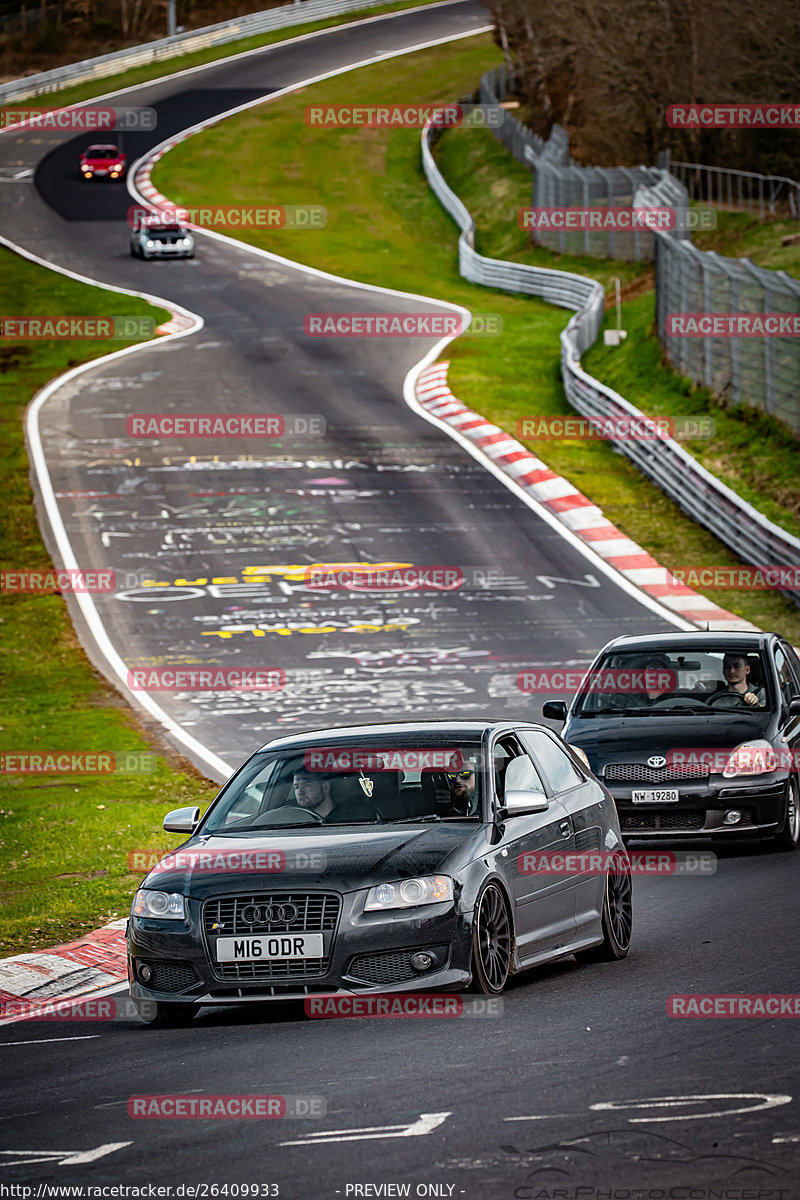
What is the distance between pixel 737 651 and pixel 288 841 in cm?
696

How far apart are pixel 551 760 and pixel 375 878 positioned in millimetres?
2122

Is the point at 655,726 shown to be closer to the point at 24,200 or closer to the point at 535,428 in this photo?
the point at 535,428

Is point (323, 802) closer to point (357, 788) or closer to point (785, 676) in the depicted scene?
point (357, 788)

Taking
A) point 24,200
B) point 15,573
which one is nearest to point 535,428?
point 15,573

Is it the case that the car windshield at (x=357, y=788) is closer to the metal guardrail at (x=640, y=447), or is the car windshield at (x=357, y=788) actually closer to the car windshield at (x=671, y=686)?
the car windshield at (x=671, y=686)

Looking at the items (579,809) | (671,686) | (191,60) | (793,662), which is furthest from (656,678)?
(191,60)

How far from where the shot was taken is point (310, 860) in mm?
8992

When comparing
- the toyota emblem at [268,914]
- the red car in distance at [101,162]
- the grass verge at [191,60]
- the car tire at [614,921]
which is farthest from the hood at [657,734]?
the grass verge at [191,60]

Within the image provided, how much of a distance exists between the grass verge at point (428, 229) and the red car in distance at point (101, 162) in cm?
174

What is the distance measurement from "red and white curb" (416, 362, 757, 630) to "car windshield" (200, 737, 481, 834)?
1463 cm

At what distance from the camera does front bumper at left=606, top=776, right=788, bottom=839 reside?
46.4 ft

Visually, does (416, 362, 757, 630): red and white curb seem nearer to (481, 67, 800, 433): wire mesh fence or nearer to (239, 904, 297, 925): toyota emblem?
(481, 67, 800, 433): wire mesh fence

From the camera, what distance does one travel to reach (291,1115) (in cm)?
693

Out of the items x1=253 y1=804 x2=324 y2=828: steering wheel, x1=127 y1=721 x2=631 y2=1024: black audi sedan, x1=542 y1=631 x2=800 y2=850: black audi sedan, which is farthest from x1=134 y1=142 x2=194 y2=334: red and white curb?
x1=253 y1=804 x2=324 y2=828: steering wheel
